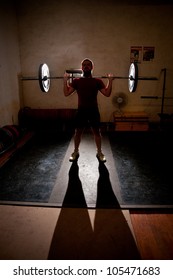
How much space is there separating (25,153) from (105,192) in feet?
6.74

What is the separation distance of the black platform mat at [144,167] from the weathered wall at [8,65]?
256 cm

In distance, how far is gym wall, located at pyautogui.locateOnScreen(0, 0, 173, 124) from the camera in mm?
5566

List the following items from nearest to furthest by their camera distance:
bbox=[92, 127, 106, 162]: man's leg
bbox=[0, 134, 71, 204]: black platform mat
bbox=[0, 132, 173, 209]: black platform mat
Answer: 1. bbox=[0, 132, 173, 209]: black platform mat
2. bbox=[0, 134, 71, 204]: black platform mat
3. bbox=[92, 127, 106, 162]: man's leg

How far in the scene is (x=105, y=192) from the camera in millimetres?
2908

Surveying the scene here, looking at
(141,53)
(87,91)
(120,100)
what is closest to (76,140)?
(87,91)

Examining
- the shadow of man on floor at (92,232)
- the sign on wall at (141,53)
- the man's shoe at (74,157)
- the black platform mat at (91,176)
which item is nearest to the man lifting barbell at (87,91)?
the man's shoe at (74,157)

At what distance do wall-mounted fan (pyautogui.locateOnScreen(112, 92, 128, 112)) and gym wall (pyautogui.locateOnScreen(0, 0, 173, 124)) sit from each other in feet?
0.39

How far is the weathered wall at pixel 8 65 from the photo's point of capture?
482 cm

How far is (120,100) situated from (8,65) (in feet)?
9.74

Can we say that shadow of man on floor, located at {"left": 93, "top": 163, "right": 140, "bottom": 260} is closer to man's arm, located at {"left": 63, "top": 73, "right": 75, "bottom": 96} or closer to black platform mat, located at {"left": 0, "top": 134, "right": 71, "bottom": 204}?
black platform mat, located at {"left": 0, "top": 134, "right": 71, "bottom": 204}

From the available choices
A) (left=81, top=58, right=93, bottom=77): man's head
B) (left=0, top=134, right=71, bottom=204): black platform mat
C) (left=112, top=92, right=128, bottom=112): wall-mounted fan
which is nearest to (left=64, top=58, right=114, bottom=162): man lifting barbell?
(left=81, top=58, right=93, bottom=77): man's head

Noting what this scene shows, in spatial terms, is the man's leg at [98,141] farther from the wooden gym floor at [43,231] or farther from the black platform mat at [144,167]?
the wooden gym floor at [43,231]

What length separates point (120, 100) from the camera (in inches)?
235

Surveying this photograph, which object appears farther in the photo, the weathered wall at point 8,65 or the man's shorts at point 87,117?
the weathered wall at point 8,65
